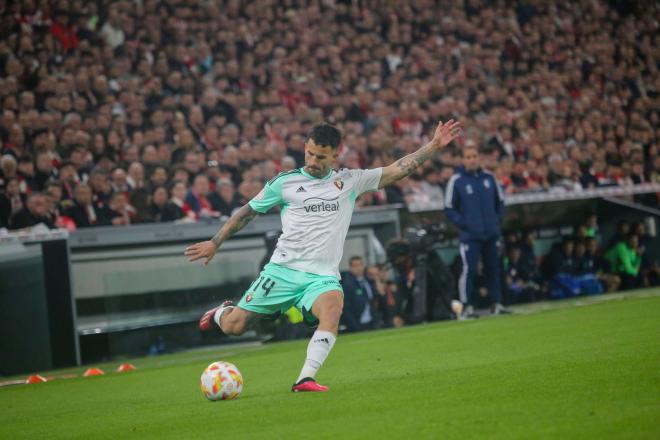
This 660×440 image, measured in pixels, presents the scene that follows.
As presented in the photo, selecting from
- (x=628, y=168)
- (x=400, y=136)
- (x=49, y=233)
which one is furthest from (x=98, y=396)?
(x=628, y=168)

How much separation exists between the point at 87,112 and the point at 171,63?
288 centimetres

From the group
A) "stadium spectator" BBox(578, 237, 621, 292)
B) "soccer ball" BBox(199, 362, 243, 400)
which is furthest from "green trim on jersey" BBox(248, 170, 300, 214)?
"stadium spectator" BBox(578, 237, 621, 292)

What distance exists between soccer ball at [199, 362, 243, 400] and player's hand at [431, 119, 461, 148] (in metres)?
2.61

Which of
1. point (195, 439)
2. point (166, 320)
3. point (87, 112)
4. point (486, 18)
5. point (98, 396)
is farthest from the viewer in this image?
point (486, 18)

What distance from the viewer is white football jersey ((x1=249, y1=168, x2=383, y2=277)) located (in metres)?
8.88

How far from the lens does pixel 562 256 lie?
20203 millimetres

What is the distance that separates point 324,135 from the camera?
8.62 meters

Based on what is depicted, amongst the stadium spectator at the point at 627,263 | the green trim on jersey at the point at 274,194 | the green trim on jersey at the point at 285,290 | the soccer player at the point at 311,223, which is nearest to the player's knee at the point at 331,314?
the soccer player at the point at 311,223

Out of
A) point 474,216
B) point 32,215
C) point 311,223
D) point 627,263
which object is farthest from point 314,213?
point 627,263

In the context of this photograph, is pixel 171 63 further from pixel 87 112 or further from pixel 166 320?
pixel 166 320

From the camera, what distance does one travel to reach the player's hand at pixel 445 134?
9000 mm

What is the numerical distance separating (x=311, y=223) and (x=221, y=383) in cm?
157

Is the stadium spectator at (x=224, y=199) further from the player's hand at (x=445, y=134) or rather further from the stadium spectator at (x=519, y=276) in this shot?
the player's hand at (x=445, y=134)

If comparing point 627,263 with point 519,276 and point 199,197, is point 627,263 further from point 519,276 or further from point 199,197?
point 199,197
